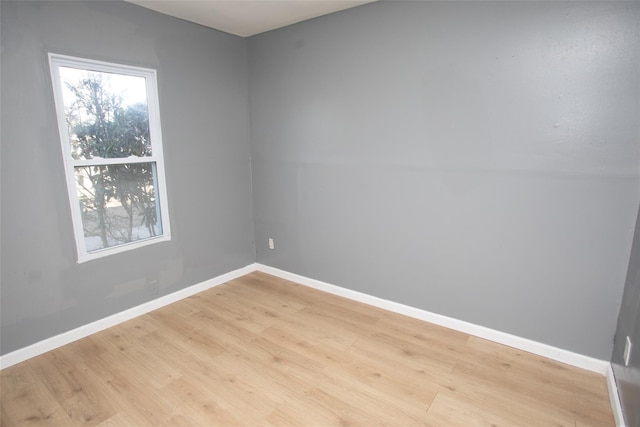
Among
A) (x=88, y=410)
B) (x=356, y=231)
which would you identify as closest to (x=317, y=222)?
(x=356, y=231)

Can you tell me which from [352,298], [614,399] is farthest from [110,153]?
[614,399]

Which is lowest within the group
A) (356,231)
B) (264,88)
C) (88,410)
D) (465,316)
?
(88,410)

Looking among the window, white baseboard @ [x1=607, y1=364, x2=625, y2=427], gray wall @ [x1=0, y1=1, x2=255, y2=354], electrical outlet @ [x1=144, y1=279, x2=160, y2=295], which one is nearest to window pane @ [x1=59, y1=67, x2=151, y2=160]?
the window

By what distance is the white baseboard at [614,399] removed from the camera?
1729 millimetres

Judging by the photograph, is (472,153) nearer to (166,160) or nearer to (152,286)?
(166,160)

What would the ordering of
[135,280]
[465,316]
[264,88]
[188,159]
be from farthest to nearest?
[264,88] → [188,159] → [135,280] → [465,316]

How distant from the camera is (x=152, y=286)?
120 inches

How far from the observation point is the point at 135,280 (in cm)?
292

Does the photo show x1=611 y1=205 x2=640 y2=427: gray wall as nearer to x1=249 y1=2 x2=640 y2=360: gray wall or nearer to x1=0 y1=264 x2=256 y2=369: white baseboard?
x1=249 y1=2 x2=640 y2=360: gray wall

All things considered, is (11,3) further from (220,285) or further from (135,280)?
(220,285)

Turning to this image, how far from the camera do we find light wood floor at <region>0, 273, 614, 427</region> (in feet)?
6.03

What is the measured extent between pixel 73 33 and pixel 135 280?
1.95 m

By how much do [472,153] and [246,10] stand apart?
2167 millimetres

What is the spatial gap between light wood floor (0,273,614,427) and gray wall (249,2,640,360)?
366mm
